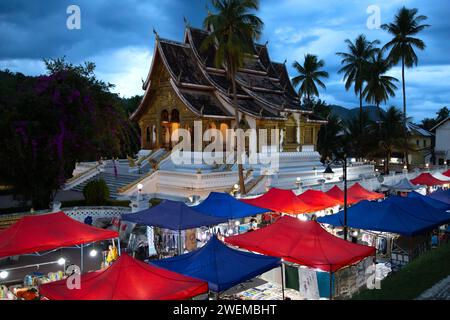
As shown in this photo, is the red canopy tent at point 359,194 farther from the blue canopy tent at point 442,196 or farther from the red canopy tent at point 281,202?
the red canopy tent at point 281,202

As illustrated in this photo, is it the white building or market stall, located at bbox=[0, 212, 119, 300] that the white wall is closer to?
the white building

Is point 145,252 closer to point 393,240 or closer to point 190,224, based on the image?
point 190,224

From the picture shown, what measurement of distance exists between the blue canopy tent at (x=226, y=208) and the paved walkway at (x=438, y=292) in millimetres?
8009

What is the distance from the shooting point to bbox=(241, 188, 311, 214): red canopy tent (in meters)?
17.8

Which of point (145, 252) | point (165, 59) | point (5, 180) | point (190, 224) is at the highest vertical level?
point (165, 59)

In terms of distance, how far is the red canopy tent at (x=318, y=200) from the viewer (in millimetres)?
18625

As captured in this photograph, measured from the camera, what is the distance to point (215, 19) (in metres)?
24.3

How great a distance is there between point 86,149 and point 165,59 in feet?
48.6

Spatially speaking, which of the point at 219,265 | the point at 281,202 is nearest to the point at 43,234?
the point at 219,265

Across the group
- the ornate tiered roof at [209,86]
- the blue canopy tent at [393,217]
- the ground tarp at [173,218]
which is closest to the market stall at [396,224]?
the blue canopy tent at [393,217]

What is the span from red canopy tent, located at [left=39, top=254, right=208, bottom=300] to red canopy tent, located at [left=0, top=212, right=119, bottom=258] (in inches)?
145

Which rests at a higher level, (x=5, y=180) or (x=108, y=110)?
(x=108, y=110)

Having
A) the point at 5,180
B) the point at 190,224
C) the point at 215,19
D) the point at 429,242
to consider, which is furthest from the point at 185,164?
the point at 429,242

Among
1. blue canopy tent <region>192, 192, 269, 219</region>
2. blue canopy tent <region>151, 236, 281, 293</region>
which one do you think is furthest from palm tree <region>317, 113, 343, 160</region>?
blue canopy tent <region>151, 236, 281, 293</region>
